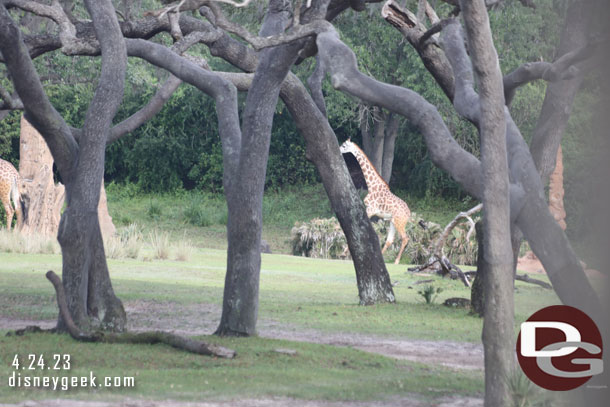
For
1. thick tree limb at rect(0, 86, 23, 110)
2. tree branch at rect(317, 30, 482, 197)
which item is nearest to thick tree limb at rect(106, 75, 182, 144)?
thick tree limb at rect(0, 86, 23, 110)

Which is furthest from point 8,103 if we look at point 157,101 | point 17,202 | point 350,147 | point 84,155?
point 17,202

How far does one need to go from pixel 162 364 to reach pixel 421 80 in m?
21.5

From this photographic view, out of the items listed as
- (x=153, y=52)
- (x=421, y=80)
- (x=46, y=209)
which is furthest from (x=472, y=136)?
(x=153, y=52)

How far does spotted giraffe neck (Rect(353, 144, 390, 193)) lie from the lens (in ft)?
65.9

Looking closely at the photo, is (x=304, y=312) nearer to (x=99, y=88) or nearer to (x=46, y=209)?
(x=99, y=88)

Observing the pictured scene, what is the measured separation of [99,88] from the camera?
9000mm

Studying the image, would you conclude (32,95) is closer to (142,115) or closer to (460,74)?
(142,115)

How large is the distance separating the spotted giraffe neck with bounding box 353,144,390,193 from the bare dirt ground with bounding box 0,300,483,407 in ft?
27.1

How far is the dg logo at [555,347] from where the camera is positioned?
3.34m

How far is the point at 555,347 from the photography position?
376cm

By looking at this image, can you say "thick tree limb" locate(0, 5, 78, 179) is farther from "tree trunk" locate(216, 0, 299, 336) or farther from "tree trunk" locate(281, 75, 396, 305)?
"tree trunk" locate(281, 75, 396, 305)

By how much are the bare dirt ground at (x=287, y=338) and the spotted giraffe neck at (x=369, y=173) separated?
8.25m

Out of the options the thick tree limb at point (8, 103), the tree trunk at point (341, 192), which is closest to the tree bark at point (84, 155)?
the thick tree limb at point (8, 103)

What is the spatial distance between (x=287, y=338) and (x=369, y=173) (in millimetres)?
10998
